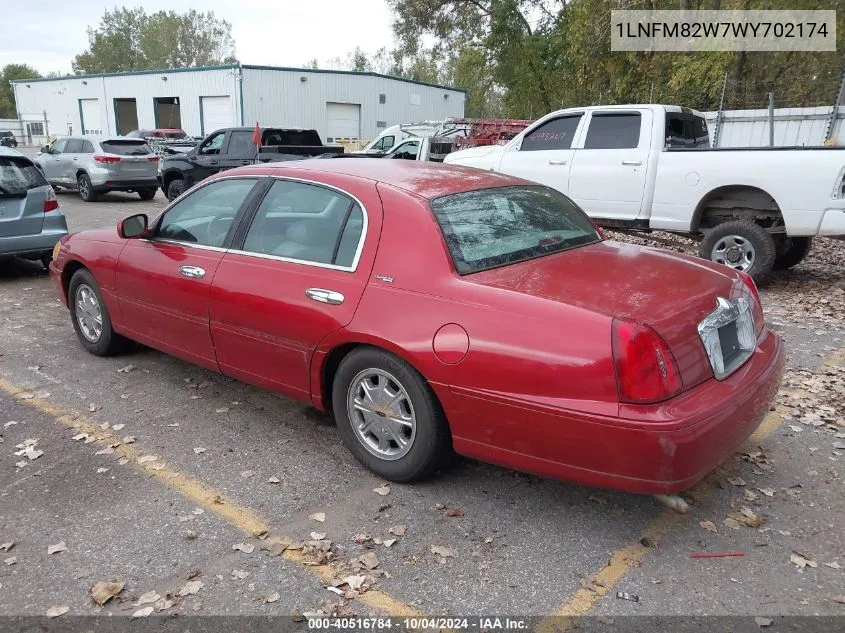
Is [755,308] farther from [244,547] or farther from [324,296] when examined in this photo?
[244,547]

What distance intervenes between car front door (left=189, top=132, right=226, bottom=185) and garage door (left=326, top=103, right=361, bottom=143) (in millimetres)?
22458

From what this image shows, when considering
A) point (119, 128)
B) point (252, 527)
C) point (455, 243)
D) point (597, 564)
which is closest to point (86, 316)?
point (252, 527)

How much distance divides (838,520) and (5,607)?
372cm

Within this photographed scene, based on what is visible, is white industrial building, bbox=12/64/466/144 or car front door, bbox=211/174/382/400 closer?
car front door, bbox=211/174/382/400

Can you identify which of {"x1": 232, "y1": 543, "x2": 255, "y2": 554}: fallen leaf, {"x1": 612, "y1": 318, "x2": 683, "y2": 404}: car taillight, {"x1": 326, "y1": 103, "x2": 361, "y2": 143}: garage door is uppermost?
{"x1": 326, "y1": 103, "x2": 361, "y2": 143}: garage door

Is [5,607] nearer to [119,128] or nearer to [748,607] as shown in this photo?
[748,607]

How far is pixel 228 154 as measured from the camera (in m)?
14.4

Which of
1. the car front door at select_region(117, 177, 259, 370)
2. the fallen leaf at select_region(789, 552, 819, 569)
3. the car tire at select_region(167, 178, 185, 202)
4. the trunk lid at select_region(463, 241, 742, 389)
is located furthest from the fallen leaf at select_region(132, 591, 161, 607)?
the car tire at select_region(167, 178, 185, 202)

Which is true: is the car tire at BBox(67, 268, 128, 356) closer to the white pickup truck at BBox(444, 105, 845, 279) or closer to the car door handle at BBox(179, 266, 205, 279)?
the car door handle at BBox(179, 266, 205, 279)

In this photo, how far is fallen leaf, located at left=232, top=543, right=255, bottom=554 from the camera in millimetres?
2999

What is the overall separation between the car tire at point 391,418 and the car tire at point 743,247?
5557 mm

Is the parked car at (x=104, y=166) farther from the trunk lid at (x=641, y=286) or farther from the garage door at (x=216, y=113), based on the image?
the garage door at (x=216, y=113)

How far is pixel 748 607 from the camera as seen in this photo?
263 cm

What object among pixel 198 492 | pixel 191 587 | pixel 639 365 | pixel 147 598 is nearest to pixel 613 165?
pixel 639 365
